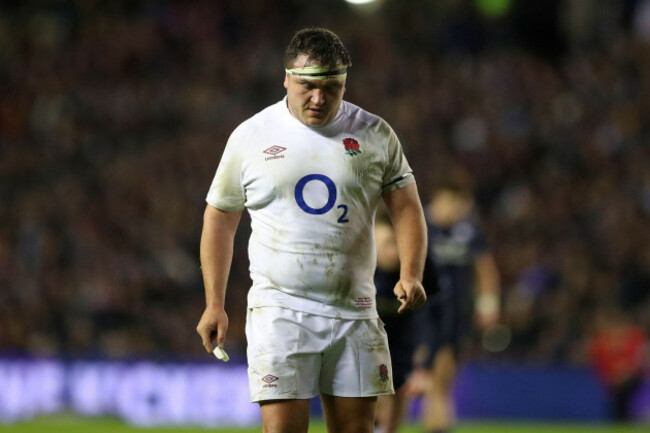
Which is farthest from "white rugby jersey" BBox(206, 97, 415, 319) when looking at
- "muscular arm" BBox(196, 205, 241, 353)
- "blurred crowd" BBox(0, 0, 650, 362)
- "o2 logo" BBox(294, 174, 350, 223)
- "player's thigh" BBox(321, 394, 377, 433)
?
"blurred crowd" BBox(0, 0, 650, 362)

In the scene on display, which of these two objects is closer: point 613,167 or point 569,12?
point 613,167

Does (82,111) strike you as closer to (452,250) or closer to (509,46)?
(509,46)

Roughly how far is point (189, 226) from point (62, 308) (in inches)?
90.7

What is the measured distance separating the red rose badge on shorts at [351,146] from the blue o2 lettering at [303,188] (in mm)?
162

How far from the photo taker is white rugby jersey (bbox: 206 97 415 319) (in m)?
5.45

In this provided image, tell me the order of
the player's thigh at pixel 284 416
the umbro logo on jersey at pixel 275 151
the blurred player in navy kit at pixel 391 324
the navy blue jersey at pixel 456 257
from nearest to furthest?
the player's thigh at pixel 284 416
the umbro logo on jersey at pixel 275 151
the blurred player in navy kit at pixel 391 324
the navy blue jersey at pixel 456 257

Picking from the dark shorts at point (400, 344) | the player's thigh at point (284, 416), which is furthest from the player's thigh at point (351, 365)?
the dark shorts at point (400, 344)

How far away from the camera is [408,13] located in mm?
22094

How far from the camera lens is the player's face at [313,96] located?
17.9ft

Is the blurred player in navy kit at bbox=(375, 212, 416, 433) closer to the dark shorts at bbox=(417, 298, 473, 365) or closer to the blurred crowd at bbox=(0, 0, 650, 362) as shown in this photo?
the dark shorts at bbox=(417, 298, 473, 365)

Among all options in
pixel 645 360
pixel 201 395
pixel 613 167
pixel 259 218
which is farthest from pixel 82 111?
pixel 259 218

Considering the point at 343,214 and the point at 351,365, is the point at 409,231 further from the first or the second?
the point at 351,365

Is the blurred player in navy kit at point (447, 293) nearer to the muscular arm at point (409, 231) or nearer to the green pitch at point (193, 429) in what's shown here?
the green pitch at point (193, 429)

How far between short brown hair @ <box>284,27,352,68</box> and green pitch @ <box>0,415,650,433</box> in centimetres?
733
